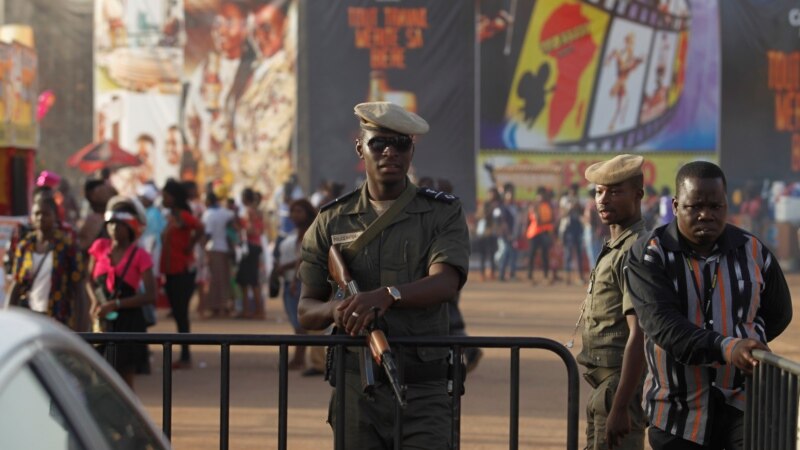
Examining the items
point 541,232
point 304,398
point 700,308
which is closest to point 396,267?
point 700,308

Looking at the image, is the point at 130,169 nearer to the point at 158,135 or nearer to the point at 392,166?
the point at 158,135

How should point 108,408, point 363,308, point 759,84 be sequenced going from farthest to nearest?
point 759,84 → point 363,308 → point 108,408

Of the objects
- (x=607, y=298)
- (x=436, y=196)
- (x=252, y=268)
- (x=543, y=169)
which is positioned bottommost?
(x=252, y=268)

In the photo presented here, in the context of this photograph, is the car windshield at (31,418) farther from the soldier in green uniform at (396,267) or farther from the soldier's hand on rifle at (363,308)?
the soldier in green uniform at (396,267)

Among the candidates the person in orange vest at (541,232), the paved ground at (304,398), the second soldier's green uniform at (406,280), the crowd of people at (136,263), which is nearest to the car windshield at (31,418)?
the second soldier's green uniform at (406,280)

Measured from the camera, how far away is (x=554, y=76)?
30156mm

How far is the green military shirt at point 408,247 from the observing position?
471cm

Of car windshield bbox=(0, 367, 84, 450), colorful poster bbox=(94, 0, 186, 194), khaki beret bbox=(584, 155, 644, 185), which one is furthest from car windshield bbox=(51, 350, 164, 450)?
colorful poster bbox=(94, 0, 186, 194)

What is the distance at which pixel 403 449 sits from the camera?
4.63 m

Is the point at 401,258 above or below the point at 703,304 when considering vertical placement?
above

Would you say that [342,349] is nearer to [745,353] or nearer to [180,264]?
[745,353]

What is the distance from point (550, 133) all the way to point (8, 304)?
2183 cm

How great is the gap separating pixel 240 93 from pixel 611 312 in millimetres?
25923

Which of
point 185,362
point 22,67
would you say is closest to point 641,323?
point 185,362
